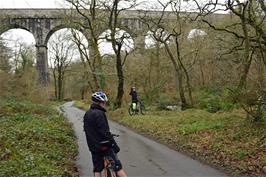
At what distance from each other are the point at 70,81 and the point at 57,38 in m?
18.5

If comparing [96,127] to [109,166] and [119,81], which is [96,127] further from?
[119,81]

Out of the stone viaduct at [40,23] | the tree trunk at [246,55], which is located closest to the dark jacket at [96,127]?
the tree trunk at [246,55]

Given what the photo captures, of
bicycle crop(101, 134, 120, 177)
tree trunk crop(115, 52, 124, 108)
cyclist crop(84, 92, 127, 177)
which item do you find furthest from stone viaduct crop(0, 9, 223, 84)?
bicycle crop(101, 134, 120, 177)

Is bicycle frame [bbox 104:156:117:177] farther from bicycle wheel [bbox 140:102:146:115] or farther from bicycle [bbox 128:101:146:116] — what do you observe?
bicycle wheel [bbox 140:102:146:115]

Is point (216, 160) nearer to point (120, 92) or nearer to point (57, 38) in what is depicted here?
point (120, 92)

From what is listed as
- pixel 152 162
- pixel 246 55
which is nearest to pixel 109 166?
pixel 152 162

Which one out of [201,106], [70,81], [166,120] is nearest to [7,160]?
[166,120]

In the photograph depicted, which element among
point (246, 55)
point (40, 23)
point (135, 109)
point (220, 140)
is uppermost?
point (40, 23)

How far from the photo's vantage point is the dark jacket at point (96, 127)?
20.9 feet

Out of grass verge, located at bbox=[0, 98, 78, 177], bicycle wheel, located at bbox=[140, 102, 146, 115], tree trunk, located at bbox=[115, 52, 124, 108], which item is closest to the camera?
grass verge, located at bbox=[0, 98, 78, 177]

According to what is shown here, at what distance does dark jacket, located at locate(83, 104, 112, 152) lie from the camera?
6.36 m

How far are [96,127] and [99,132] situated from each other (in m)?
0.10

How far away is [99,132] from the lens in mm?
6379

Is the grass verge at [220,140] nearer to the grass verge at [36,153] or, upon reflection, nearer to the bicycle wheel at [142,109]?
the grass verge at [36,153]
